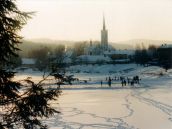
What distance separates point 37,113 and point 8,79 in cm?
65

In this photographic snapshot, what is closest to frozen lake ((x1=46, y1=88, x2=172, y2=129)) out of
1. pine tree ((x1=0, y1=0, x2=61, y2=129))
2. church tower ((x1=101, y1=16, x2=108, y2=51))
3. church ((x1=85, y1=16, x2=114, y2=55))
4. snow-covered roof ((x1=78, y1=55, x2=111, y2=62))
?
pine tree ((x1=0, y1=0, x2=61, y2=129))

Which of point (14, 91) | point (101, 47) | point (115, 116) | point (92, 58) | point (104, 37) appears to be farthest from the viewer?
point (104, 37)

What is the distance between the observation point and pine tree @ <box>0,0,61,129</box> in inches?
240

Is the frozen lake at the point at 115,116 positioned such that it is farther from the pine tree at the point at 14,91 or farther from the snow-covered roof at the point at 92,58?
the snow-covered roof at the point at 92,58

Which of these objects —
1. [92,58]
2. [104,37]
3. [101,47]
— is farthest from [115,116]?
[104,37]

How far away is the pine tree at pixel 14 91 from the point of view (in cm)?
610

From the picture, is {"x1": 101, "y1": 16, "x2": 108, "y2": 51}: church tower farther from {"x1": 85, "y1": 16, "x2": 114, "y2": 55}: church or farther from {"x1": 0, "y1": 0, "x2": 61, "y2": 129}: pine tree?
{"x1": 0, "y1": 0, "x2": 61, "y2": 129}: pine tree

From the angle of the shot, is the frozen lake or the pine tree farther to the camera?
the frozen lake

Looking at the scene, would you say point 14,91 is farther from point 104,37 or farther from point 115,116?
point 104,37

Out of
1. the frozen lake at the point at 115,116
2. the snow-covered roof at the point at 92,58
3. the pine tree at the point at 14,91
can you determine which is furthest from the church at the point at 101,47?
the pine tree at the point at 14,91

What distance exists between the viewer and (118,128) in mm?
17719

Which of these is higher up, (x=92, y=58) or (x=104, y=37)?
(x=104, y=37)

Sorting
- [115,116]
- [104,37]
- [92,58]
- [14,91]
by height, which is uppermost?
[104,37]

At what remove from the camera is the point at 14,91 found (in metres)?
6.30
